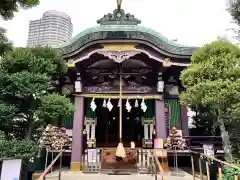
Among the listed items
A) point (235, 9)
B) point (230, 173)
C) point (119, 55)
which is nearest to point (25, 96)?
point (119, 55)

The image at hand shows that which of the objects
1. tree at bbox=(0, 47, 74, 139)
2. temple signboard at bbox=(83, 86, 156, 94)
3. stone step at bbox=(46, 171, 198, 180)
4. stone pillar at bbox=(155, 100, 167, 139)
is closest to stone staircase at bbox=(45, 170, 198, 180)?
stone step at bbox=(46, 171, 198, 180)

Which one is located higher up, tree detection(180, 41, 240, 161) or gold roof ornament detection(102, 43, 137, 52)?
gold roof ornament detection(102, 43, 137, 52)

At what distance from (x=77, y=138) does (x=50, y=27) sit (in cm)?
3624

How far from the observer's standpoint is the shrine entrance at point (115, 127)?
11541 millimetres

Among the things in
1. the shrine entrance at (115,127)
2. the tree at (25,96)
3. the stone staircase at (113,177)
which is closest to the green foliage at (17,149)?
the tree at (25,96)

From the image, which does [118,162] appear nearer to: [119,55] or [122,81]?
[122,81]

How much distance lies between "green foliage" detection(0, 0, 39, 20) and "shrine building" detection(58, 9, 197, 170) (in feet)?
14.1

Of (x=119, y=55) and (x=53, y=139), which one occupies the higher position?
(x=119, y=55)

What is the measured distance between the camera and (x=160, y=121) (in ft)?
31.8

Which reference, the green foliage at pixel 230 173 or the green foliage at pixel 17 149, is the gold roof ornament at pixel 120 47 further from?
the green foliage at pixel 230 173

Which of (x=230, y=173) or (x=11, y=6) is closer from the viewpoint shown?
(x=11, y=6)

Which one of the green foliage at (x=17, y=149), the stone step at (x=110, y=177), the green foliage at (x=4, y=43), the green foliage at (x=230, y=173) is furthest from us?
the stone step at (x=110, y=177)

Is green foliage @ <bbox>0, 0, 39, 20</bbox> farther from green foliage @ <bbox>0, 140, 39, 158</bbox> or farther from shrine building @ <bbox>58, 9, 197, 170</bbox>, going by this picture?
shrine building @ <bbox>58, 9, 197, 170</bbox>

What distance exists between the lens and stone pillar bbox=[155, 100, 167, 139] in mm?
9566
